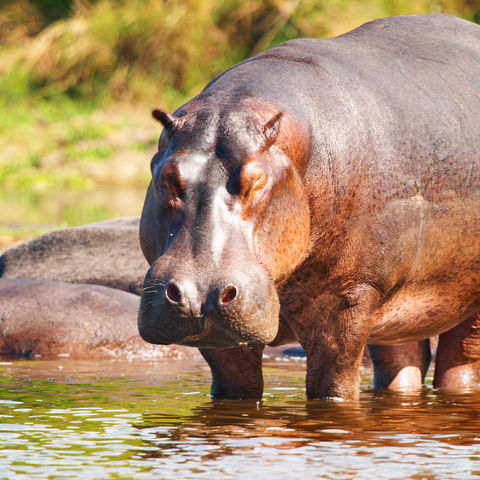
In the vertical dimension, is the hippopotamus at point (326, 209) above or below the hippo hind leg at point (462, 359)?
above

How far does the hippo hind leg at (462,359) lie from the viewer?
20.0 feet

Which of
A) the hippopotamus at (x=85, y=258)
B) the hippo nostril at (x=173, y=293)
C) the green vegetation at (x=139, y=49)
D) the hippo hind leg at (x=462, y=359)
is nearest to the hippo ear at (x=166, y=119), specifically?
the hippo nostril at (x=173, y=293)

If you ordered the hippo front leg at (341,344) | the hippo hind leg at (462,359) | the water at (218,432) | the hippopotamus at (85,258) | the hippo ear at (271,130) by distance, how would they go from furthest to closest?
the hippopotamus at (85,258)
the hippo hind leg at (462,359)
the hippo front leg at (341,344)
the hippo ear at (271,130)
the water at (218,432)

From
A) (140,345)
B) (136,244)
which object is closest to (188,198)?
(140,345)

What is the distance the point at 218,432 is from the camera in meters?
4.55

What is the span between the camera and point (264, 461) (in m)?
3.98

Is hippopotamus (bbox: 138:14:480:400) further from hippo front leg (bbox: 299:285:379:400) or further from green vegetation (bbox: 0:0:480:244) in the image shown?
green vegetation (bbox: 0:0:480:244)

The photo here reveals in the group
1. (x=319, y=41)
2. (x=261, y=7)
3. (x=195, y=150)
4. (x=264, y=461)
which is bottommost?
(x=264, y=461)

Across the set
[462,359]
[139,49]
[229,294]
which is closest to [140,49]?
[139,49]

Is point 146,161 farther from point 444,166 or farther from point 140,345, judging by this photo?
point 444,166

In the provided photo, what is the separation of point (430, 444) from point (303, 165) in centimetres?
117

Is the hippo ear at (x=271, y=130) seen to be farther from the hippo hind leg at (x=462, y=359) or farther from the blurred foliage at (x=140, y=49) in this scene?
the blurred foliage at (x=140, y=49)

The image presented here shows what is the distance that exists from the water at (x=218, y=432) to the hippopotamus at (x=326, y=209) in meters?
0.27

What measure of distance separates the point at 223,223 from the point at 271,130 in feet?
1.45
